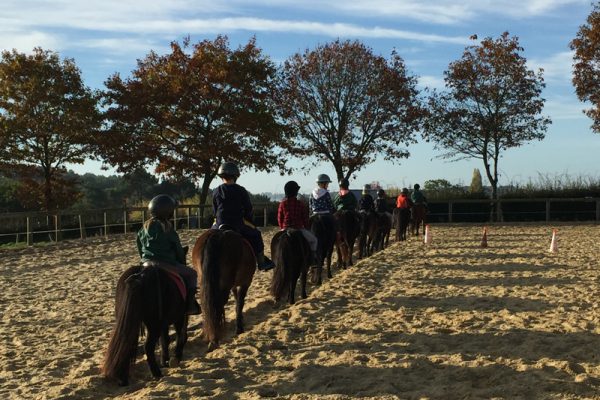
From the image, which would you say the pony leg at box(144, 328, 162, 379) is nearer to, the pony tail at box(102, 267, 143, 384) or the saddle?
the pony tail at box(102, 267, 143, 384)

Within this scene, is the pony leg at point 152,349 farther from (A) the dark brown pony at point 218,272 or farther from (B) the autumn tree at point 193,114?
(B) the autumn tree at point 193,114

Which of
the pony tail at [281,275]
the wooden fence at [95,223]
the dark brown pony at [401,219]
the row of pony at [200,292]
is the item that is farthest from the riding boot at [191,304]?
the wooden fence at [95,223]

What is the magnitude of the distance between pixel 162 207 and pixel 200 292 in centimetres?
109

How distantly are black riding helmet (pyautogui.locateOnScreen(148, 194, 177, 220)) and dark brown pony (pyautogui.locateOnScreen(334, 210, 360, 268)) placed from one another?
6.72m

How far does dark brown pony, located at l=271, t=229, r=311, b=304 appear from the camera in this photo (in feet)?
26.9

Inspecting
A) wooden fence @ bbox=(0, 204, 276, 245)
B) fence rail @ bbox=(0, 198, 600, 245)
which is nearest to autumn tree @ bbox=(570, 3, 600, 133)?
A: fence rail @ bbox=(0, 198, 600, 245)

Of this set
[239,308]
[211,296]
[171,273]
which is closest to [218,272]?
[211,296]

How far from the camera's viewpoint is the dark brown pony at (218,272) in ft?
19.6

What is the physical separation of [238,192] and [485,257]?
878 centimetres

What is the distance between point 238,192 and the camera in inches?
282

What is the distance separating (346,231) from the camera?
1235 centimetres

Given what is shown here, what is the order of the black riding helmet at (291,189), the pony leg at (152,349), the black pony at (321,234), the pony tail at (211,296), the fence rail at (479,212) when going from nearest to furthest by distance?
the pony leg at (152,349)
the pony tail at (211,296)
the black riding helmet at (291,189)
the black pony at (321,234)
the fence rail at (479,212)

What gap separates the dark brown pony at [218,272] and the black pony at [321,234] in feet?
11.7

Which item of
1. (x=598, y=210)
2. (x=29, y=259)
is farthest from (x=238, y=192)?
(x=598, y=210)
